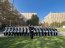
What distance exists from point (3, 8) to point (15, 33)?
57.4 feet

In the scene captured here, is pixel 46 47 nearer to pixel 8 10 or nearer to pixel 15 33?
pixel 15 33

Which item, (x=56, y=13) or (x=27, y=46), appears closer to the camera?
(x=27, y=46)

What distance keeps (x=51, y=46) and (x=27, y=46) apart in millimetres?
1399

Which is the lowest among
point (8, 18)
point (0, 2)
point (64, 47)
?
point (64, 47)

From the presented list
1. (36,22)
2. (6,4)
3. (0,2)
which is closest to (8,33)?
(0,2)

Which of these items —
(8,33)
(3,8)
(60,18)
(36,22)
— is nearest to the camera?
(8,33)

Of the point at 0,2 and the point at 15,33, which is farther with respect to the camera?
the point at 0,2

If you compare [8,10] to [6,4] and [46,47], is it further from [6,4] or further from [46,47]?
[46,47]

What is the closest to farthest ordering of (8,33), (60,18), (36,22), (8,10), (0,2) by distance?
(8,33), (0,2), (8,10), (36,22), (60,18)

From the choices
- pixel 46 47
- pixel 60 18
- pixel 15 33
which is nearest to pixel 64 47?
pixel 46 47

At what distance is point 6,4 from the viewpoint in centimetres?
3634

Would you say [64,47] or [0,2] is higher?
[0,2]

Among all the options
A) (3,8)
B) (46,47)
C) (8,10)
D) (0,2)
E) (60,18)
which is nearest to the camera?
(46,47)

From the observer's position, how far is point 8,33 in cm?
1808
